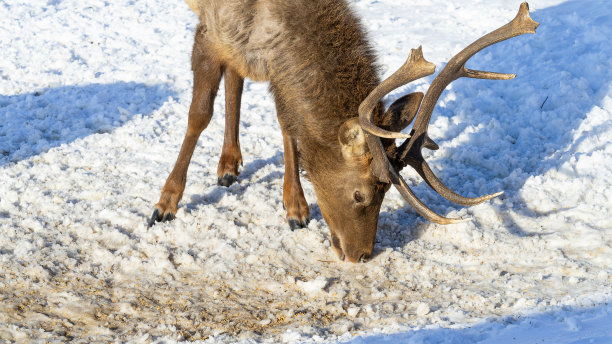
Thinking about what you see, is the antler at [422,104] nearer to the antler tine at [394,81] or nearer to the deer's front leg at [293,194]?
the antler tine at [394,81]

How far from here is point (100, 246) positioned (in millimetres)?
5121

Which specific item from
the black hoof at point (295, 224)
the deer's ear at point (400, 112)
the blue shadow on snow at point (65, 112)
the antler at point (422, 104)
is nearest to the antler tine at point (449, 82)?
the antler at point (422, 104)

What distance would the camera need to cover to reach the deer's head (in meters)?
4.25

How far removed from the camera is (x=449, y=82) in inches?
175

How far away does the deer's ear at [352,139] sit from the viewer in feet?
14.8

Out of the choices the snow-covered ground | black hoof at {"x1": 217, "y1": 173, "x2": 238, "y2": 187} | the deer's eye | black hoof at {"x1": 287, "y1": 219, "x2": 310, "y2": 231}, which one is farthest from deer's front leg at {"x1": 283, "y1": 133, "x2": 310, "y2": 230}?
the deer's eye

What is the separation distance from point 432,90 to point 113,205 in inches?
115

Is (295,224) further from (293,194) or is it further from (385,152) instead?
(385,152)

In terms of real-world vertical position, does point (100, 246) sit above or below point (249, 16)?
below

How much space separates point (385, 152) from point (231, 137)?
8.09 feet

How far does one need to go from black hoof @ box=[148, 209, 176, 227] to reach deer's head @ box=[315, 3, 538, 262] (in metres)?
1.38

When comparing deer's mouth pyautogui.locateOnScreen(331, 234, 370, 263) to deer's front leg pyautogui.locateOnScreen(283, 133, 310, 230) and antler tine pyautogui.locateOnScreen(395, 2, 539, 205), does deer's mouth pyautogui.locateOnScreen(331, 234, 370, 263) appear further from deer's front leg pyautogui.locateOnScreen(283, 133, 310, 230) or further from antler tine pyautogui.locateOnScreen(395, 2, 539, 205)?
antler tine pyautogui.locateOnScreen(395, 2, 539, 205)

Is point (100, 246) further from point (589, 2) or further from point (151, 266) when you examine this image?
point (589, 2)

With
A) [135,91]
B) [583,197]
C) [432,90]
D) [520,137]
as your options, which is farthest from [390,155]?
[135,91]
